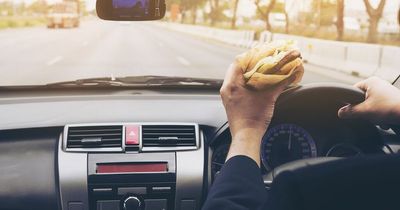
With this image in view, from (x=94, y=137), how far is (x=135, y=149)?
0.83 feet

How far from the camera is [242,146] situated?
6.69ft

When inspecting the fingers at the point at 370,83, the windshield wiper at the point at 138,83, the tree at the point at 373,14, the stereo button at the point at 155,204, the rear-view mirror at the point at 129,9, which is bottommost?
the tree at the point at 373,14

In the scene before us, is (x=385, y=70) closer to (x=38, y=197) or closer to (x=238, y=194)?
(x=38, y=197)

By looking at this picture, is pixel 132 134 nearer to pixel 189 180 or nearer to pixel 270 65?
pixel 189 180

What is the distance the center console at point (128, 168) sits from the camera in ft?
11.7

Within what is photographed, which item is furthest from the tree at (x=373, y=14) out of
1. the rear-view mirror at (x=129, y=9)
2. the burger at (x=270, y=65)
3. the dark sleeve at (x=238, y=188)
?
the dark sleeve at (x=238, y=188)

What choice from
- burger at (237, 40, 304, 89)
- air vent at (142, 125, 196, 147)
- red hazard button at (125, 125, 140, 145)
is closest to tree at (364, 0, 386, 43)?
air vent at (142, 125, 196, 147)

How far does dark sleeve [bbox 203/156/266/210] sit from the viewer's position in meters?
1.77

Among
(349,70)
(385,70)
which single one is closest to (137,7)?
(385,70)

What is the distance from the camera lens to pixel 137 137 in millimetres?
3719

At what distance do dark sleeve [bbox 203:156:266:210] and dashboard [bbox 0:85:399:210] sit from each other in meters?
1.38

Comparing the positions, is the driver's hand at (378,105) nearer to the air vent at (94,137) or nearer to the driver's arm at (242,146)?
the driver's arm at (242,146)

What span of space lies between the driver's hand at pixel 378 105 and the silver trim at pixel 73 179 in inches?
59.2

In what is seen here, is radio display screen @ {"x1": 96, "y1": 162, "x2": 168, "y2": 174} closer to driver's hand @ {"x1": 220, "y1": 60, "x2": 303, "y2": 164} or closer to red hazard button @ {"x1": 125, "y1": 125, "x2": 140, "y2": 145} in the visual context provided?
red hazard button @ {"x1": 125, "y1": 125, "x2": 140, "y2": 145}
